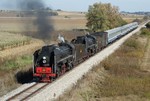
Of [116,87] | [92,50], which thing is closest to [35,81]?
[116,87]

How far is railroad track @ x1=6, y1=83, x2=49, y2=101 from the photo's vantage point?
21.6 meters

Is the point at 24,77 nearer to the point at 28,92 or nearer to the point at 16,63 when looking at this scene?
the point at 16,63

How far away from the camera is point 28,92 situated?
77.0ft

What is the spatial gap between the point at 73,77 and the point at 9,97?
7.67 meters

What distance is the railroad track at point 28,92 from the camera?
70.9 feet

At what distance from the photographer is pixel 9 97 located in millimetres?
22141

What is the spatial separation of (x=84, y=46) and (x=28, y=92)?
51.2 feet

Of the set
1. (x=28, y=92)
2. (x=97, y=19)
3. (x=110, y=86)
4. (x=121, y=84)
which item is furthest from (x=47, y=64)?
(x=97, y=19)

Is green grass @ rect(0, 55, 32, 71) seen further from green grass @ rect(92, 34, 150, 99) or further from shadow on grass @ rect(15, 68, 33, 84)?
green grass @ rect(92, 34, 150, 99)

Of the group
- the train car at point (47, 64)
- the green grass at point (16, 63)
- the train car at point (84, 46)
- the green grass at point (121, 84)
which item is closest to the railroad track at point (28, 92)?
the train car at point (47, 64)

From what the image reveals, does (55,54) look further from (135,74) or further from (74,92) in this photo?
(135,74)

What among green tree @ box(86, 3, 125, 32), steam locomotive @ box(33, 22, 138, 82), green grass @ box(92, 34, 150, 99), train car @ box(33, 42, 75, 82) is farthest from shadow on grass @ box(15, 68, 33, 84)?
green tree @ box(86, 3, 125, 32)

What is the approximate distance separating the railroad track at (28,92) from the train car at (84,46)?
30.3 ft

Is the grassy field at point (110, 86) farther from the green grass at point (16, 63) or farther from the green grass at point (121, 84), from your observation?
the green grass at point (16, 63)
